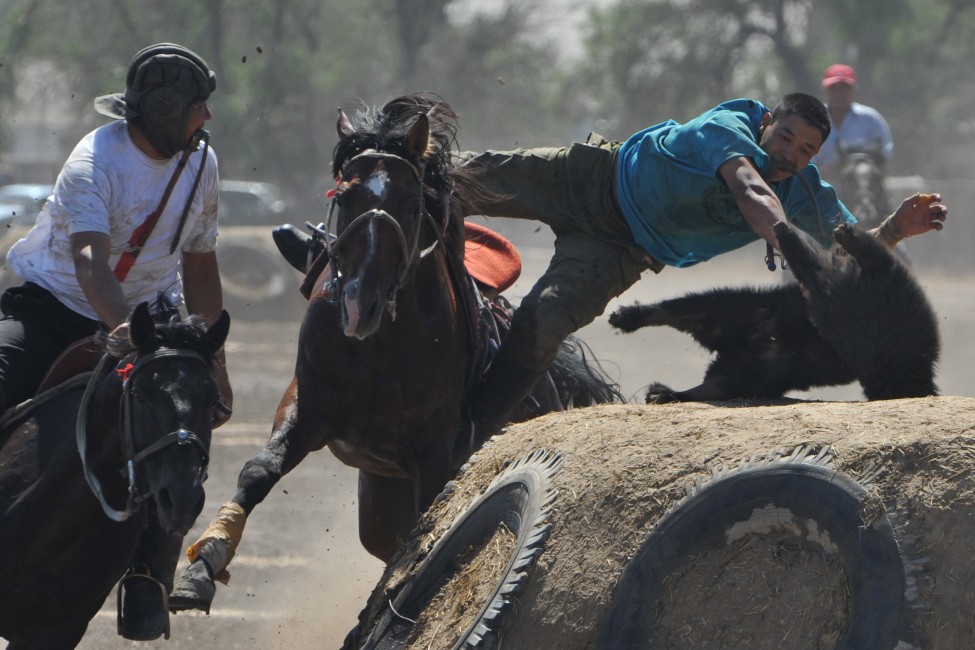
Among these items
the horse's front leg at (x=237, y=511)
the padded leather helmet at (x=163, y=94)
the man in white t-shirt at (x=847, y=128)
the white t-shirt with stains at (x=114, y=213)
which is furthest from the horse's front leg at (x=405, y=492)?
the man in white t-shirt at (x=847, y=128)

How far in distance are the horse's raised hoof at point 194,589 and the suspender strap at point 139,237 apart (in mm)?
1275

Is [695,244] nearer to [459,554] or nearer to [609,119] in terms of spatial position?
[459,554]

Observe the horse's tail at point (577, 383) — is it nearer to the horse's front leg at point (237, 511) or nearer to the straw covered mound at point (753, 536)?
the horse's front leg at point (237, 511)

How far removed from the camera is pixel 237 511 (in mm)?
4160

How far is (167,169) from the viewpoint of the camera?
15.5ft

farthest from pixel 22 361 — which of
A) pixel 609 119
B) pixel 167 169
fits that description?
pixel 609 119

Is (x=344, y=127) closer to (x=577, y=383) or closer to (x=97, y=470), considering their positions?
(x=97, y=470)

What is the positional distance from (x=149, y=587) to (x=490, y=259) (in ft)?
7.17

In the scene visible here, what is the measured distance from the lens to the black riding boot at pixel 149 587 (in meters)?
4.11

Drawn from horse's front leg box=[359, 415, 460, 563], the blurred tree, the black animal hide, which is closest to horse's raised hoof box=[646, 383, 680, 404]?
the black animal hide

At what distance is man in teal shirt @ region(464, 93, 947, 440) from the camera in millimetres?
4723

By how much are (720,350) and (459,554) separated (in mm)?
1566

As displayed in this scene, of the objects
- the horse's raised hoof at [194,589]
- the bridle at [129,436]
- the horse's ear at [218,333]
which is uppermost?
the horse's ear at [218,333]

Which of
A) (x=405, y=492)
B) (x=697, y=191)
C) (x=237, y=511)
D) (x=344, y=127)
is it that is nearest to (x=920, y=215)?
(x=697, y=191)
